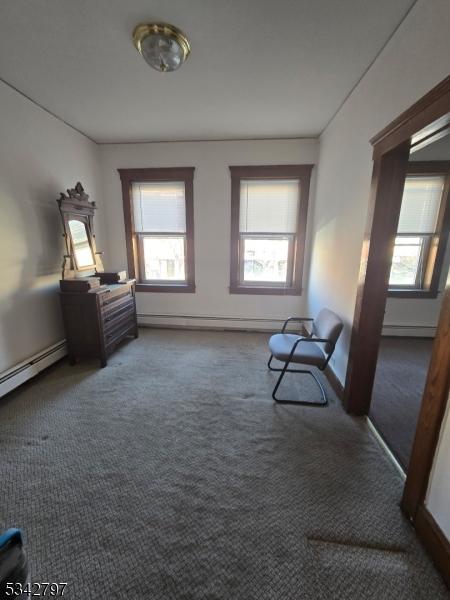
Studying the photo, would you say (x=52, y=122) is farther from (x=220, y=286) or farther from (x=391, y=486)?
(x=391, y=486)

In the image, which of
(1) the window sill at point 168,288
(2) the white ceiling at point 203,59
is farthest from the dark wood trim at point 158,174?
(1) the window sill at point 168,288

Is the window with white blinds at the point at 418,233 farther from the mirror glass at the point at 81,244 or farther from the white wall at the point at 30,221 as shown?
the white wall at the point at 30,221

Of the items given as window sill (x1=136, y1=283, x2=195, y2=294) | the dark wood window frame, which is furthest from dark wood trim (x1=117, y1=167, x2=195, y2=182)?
window sill (x1=136, y1=283, x2=195, y2=294)

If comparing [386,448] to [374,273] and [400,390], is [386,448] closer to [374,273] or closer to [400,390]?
[400,390]

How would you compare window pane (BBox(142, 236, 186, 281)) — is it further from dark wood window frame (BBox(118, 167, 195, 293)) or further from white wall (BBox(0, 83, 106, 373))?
white wall (BBox(0, 83, 106, 373))

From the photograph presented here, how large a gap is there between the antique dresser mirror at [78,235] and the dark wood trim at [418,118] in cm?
274

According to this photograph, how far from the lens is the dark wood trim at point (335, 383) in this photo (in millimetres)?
2187

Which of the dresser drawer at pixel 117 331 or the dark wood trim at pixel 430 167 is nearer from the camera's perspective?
the dresser drawer at pixel 117 331

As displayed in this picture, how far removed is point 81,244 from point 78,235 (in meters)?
0.10

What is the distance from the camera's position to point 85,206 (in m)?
2.82

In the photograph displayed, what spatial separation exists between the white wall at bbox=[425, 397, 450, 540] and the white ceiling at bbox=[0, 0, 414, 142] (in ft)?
7.12

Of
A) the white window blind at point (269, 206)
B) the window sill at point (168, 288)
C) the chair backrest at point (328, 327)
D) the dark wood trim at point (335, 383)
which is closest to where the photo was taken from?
the chair backrest at point (328, 327)

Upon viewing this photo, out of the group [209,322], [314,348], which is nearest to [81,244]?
[209,322]

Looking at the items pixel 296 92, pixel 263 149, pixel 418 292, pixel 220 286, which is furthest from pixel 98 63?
pixel 418 292
